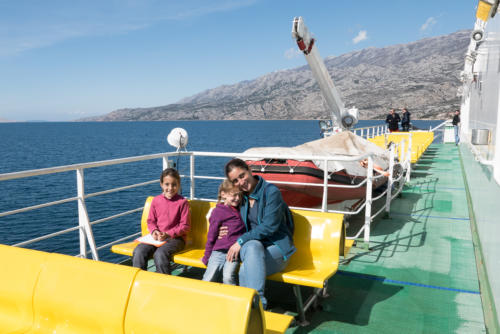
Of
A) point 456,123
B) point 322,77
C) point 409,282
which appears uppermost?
point 322,77

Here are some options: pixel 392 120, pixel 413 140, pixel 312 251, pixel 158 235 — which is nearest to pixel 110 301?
pixel 158 235

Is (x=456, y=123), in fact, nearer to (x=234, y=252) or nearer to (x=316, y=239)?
(x=316, y=239)

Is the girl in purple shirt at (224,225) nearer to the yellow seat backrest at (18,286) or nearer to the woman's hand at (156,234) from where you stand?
the woman's hand at (156,234)

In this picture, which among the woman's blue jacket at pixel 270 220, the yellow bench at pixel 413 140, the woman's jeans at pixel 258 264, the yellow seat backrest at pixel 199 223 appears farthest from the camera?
the yellow bench at pixel 413 140

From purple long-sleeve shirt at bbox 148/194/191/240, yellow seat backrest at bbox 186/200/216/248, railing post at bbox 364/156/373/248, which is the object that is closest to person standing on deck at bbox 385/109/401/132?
railing post at bbox 364/156/373/248

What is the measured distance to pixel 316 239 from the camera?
9.29ft

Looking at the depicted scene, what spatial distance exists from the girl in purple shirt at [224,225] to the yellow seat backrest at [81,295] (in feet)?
3.32

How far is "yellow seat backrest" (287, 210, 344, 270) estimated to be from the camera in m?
2.78

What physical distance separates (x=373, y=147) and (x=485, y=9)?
4.40m

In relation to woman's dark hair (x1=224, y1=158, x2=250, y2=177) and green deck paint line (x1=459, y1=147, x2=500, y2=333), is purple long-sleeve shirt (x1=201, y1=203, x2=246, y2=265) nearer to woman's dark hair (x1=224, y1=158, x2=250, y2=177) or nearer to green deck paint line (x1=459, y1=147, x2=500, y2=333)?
woman's dark hair (x1=224, y1=158, x2=250, y2=177)

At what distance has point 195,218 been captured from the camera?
3.34 metres

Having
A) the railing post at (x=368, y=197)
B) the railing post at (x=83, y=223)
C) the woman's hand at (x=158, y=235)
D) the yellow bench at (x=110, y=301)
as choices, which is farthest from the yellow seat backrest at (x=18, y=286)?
the railing post at (x=368, y=197)

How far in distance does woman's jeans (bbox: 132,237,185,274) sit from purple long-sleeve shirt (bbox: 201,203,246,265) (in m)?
0.33

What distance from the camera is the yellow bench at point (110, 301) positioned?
1479 mm
